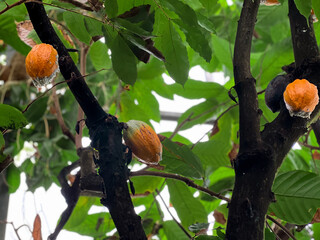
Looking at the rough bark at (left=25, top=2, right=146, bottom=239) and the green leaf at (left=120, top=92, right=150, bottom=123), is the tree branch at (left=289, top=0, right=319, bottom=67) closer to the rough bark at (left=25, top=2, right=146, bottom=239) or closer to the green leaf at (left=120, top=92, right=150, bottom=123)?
the rough bark at (left=25, top=2, right=146, bottom=239)

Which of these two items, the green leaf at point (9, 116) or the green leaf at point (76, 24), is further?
the green leaf at point (76, 24)

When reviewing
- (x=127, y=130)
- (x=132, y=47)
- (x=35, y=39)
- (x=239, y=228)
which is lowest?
(x=239, y=228)

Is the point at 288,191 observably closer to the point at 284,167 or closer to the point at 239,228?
the point at 239,228

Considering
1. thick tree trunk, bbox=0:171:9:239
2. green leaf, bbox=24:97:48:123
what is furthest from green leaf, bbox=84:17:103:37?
thick tree trunk, bbox=0:171:9:239

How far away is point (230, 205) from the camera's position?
1.83 ft

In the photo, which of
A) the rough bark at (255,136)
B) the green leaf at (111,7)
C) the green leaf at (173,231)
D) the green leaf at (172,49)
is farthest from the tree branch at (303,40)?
the green leaf at (173,231)

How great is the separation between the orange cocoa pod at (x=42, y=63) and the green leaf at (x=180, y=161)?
23 cm

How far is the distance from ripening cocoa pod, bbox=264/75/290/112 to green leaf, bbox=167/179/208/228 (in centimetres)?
27

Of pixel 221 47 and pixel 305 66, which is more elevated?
pixel 221 47

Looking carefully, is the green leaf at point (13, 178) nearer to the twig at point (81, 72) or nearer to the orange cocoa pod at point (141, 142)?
the twig at point (81, 72)

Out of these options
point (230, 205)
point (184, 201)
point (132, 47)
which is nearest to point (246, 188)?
point (230, 205)

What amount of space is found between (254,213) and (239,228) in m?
0.03

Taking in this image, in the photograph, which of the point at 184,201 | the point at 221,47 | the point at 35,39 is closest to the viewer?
the point at 35,39

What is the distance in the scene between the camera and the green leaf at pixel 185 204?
950 mm
